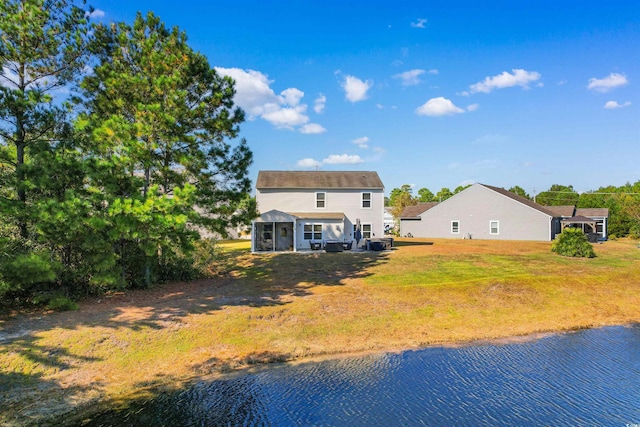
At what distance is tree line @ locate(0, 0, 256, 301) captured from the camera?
11844 mm

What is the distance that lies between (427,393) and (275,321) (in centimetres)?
574

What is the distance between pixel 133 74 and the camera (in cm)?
1516

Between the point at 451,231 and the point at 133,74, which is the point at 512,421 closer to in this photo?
the point at 133,74

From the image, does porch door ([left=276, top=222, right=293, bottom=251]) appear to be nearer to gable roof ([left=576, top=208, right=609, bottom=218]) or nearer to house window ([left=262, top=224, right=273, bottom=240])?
house window ([left=262, top=224, right=273, bottom=240])

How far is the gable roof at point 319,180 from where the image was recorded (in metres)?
30.6

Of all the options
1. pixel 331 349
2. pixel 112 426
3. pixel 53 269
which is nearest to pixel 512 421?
pixel 331 349

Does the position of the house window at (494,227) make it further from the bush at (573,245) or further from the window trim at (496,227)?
the bush at (573,245)

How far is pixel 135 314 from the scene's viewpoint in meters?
12.3

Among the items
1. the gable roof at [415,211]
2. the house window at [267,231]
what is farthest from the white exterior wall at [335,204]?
the gable roof at [415,211]

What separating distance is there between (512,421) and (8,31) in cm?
1748

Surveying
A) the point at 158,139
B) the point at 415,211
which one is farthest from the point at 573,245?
the point at 158,139

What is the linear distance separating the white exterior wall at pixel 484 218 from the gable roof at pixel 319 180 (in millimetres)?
14356

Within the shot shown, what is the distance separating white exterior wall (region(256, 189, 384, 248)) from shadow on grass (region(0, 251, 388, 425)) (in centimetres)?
768

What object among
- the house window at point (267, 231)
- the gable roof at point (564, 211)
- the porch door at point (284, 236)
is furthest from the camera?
the gable roof at point (564, 211)
